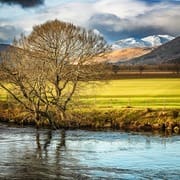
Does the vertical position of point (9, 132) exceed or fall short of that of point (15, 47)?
it falls short

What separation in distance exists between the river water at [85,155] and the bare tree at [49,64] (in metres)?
6.27

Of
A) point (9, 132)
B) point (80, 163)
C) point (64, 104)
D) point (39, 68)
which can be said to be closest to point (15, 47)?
point (39, 68)

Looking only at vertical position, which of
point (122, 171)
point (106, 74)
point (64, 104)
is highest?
point (106, 74)

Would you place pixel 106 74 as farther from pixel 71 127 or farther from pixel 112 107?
pixel 71 127

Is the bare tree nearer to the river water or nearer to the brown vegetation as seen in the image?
the brown vegetation

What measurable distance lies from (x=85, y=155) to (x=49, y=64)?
25.6m

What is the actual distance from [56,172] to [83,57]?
3335cm

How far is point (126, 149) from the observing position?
1901 inches

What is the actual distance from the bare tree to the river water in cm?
627

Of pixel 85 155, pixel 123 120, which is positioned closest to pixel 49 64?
pixel 123 120

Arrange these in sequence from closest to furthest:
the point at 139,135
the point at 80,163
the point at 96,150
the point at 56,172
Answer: the point at 56,172, the point at 80,163, the point at 96,150, the point at 139,135

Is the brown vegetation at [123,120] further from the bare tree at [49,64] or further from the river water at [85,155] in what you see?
the river water at [85,155]

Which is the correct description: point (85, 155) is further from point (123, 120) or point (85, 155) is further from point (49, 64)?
point (49, 64)

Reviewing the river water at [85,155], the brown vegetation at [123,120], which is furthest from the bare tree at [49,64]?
the river water at [85,155]
